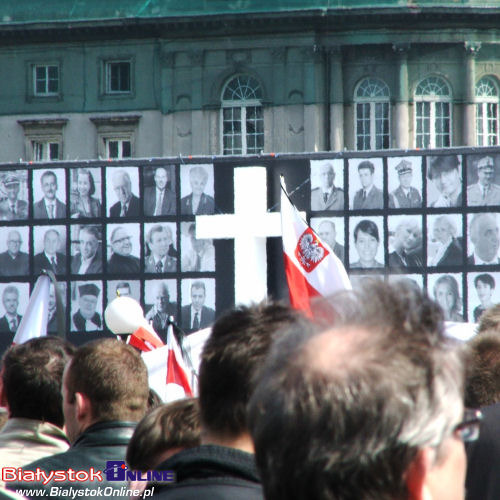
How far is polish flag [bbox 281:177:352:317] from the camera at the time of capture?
9422 millimetres

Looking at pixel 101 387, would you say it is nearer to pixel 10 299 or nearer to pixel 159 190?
pixel 159 190

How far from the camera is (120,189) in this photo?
1193 centimetres

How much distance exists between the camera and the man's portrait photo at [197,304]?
11.8 meters

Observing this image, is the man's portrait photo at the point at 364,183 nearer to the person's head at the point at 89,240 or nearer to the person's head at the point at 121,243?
the person's head at the point at 121,243

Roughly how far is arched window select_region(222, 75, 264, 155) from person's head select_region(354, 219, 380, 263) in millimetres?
22232

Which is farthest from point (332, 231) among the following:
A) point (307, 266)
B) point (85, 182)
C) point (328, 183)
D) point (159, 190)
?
point (85, 182)

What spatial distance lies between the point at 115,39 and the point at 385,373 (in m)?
33.3

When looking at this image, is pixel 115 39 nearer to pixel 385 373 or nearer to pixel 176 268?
pixel 176 268

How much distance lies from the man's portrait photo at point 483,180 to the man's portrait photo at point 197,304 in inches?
110

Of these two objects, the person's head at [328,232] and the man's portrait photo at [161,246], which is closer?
the person's head at [328,232]

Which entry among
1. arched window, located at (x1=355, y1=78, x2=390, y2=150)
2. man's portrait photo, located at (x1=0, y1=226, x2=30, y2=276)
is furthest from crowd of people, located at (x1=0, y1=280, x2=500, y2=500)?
arched window, located at (x1=355, y1=78, x2=390, y2=150)

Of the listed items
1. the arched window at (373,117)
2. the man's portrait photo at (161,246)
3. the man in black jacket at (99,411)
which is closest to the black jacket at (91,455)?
the man in black jacket at (99,411)

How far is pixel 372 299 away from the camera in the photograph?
190cm

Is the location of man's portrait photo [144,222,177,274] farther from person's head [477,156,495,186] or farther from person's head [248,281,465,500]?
person's head [248,281,465,500]
